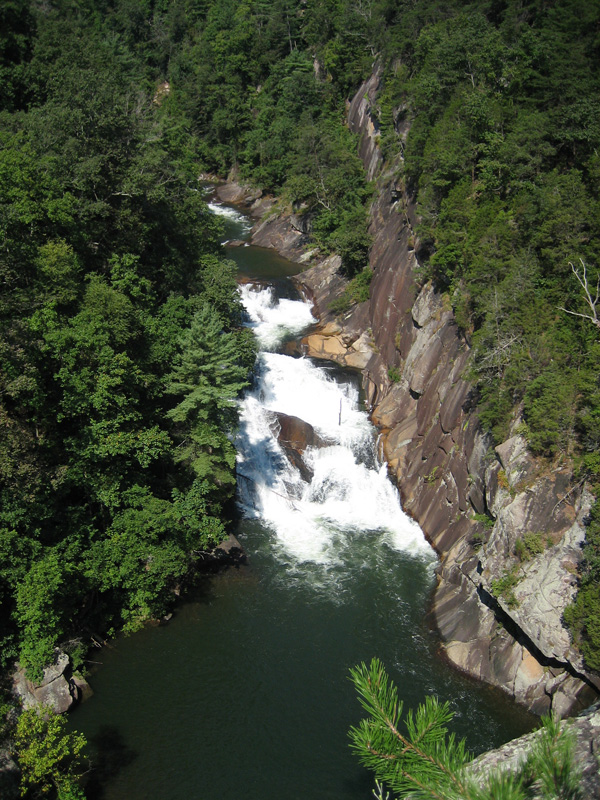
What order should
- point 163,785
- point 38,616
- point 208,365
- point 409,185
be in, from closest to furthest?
point 163,785 → point 38,616 → point 208,365 → point 409,185

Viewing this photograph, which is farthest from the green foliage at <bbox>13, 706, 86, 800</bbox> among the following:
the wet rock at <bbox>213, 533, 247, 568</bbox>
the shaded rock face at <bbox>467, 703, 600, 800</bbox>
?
the shaded rock face at <bbox>467, 703, 600, 800</bbox>

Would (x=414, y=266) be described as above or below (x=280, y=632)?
above

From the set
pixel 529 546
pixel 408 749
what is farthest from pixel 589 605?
pixel 408 749

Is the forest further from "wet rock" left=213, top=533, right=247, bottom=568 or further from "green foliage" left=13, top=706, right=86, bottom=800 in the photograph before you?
"green foliage" left=13, top=706, right=86, bottom=800

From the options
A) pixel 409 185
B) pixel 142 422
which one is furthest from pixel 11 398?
pixel 409 185

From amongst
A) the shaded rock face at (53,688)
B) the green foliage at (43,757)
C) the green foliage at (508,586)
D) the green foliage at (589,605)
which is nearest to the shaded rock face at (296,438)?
the green foliage at (508,586)

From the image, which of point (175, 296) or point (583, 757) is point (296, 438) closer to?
point (175, 296)

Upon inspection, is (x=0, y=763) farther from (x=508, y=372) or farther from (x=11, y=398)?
(x=508, y=372)
